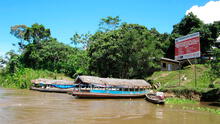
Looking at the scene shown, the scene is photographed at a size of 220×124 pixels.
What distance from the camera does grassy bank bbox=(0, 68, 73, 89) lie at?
36.6m

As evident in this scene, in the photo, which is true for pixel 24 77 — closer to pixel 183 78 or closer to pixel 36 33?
pixel 36 33

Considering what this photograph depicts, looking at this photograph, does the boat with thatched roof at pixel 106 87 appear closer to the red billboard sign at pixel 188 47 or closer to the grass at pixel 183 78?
the grass at pixel 183 78

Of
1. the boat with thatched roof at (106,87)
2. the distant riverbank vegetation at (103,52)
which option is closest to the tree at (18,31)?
the distant riverbank vegetation at (103,52)

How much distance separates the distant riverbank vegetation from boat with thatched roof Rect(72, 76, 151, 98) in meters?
5.90

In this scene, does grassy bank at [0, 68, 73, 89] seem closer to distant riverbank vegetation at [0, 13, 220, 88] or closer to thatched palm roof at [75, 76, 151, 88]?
distant riverbank vegetation at [0, 13, 220, 88]

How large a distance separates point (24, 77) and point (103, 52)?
16.9 meters

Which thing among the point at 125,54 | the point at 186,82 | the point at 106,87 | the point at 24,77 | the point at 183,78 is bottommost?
the point at 106,87

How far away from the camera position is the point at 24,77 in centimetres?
3719

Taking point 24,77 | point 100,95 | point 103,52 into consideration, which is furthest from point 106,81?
point 24,77

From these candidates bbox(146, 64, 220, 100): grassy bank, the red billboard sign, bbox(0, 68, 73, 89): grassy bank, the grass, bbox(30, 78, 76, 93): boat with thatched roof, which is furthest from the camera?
bbox(0, 68, 73, 89): grassy bank

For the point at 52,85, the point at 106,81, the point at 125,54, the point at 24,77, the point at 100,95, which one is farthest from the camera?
the point at 24,77

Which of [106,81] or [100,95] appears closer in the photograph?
[100,95]

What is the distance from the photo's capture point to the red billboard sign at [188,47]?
20.5 metres

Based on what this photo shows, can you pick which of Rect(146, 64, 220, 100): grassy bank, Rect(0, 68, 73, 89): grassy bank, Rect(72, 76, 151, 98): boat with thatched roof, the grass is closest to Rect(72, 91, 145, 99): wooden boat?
Rect(72, 76, 151, 98): boat with thatched roof
